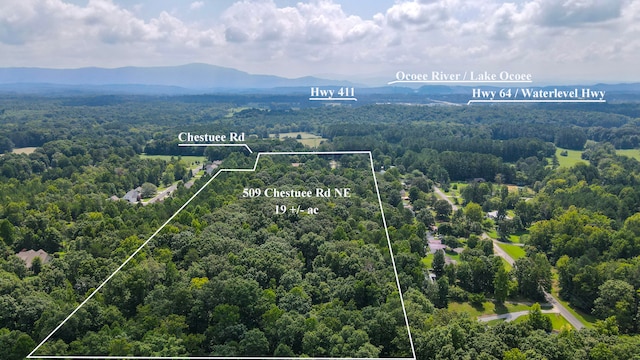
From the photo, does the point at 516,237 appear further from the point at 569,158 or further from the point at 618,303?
the point at 569,158

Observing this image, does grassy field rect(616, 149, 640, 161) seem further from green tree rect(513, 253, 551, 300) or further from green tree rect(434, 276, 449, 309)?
green tree rect(434, 276, 449, 309)

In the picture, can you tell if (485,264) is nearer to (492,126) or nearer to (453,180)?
(453,180)

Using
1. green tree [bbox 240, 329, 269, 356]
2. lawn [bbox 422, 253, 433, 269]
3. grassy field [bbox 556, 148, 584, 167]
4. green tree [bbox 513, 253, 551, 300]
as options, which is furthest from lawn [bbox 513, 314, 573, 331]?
grassy field [bbox 556, 148, 584, 167]

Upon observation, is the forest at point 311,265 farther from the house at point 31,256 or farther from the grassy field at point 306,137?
the grassy field at point 306,137

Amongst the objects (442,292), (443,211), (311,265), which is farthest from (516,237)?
(311,265)

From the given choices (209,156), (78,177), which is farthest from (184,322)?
(209,156)

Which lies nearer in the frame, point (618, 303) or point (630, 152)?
point (618, 303)
